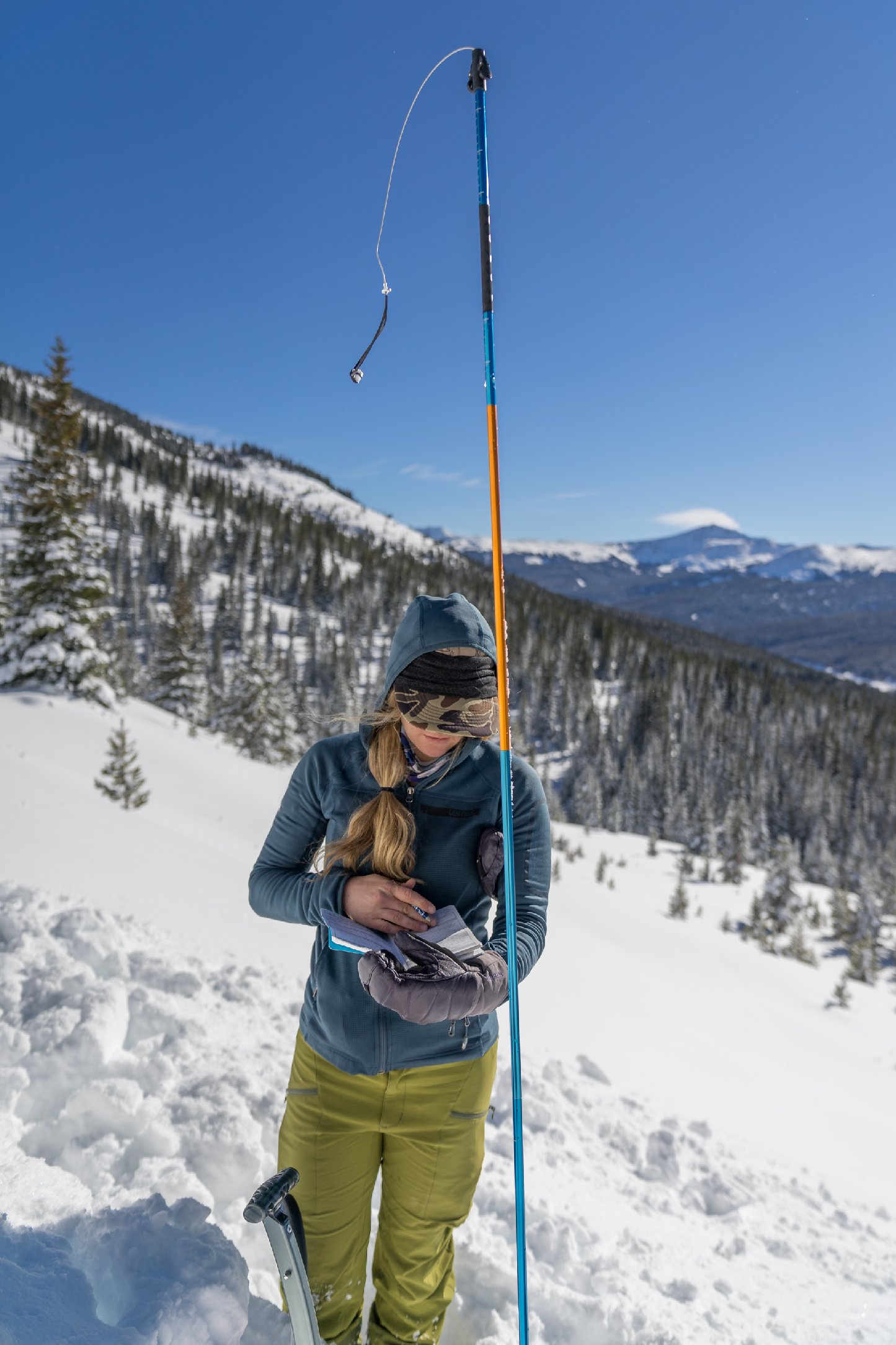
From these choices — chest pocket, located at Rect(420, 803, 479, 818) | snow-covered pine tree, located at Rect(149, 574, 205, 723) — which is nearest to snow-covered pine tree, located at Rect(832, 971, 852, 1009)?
chest pocket, located at Rect(420, 803, 479, 818)

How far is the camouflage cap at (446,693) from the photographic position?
1.97m

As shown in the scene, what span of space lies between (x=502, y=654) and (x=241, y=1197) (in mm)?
2677

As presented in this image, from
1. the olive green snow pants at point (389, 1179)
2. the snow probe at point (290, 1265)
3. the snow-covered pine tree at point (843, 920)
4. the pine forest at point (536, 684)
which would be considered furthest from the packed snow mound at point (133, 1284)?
the snow-covered pine tree at point (843, 920)

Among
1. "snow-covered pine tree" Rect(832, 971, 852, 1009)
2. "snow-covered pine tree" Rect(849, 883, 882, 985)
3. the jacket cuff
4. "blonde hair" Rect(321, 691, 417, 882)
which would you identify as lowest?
"snow-covered pine tree" Rect(849, 883, 882, 985)

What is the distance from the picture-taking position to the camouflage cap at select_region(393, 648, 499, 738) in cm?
197

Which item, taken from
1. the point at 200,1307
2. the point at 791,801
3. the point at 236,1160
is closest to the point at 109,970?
the point at 236,1160

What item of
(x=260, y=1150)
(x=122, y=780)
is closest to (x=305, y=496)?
(x=122, y=780)

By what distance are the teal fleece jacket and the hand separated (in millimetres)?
93

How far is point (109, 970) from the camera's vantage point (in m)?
4.11

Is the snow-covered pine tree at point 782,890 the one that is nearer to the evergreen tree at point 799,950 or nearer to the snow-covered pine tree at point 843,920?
the snow-covered pine tree at point 843,920

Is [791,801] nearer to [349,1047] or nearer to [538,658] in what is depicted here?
[538,658]

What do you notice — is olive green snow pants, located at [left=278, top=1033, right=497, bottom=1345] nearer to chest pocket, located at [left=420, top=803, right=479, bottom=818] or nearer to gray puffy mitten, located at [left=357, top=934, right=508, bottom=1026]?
gray puffy mitten, located at [left=357, top=934, right=508, bottom=1026]

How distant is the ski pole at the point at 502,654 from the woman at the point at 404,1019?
8 cm

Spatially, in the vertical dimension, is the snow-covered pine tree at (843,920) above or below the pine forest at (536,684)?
below
